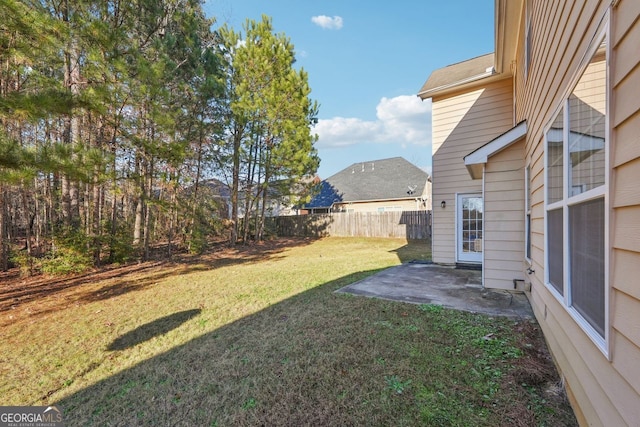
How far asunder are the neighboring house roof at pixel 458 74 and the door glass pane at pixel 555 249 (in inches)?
207

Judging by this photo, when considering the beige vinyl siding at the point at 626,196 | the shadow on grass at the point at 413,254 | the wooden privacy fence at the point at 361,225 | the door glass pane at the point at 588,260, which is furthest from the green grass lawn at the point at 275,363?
the wooden privacy fence at the point at 361,225

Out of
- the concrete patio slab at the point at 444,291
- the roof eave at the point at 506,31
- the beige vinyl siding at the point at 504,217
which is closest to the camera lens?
the concrete patio slab at the point at 444,291

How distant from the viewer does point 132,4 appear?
23.0 feet

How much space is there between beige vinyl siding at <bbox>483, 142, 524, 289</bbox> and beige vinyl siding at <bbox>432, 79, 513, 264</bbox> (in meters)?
2.16

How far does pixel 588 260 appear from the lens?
169 cm

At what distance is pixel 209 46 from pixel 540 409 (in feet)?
40.9

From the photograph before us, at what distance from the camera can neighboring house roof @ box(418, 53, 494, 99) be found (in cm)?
676

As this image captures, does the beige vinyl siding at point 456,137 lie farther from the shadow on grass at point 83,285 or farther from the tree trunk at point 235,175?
the tree trunk at point 235,175

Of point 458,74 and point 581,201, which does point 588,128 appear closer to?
point 581,201

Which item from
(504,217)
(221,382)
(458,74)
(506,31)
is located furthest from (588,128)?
(458,74)

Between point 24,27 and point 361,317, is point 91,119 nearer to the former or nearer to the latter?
point 24,27

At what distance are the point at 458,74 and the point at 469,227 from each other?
3.81 metres

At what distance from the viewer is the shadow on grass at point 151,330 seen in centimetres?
339

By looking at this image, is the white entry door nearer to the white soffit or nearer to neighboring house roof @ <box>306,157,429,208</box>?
the white soffit
